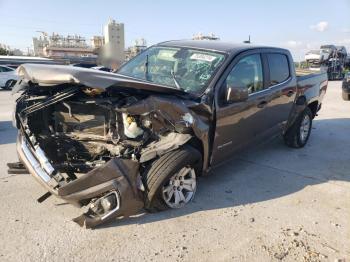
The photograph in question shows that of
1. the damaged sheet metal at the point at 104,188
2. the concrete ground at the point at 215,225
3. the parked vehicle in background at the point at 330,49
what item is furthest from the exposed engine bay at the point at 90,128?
the parked vehicle in background at the point at 330,49

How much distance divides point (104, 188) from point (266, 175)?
2.77 metres

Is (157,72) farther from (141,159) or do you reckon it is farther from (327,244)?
(327,244)

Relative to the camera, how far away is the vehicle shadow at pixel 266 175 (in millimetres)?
4020

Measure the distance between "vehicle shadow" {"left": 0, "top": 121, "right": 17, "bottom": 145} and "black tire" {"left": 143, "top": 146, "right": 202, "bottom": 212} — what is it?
4029 mm

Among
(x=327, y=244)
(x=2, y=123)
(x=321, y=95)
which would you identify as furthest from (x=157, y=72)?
(x=2, y=123)

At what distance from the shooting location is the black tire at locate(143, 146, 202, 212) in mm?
3428

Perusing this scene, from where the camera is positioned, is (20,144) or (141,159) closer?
(141,159)

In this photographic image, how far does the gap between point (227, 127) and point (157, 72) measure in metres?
1.20

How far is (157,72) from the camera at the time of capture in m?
4.53

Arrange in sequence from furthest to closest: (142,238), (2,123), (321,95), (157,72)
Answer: (2,123)
(321,95)
(157,72)
(142,238)

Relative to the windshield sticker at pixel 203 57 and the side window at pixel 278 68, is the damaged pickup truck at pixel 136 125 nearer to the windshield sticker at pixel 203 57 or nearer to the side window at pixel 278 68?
the windshield sticker at pixel 203 57

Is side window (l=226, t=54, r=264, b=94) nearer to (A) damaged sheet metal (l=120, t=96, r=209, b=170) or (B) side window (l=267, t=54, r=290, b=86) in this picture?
(B) side window (l=267, t=54, r=290, b=86)

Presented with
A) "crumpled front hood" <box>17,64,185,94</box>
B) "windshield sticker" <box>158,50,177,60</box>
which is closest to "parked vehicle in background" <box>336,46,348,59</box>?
"windshield sticker" <box>158,50,177,60</box>

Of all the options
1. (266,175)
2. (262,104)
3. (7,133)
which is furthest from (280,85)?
(7,133)
